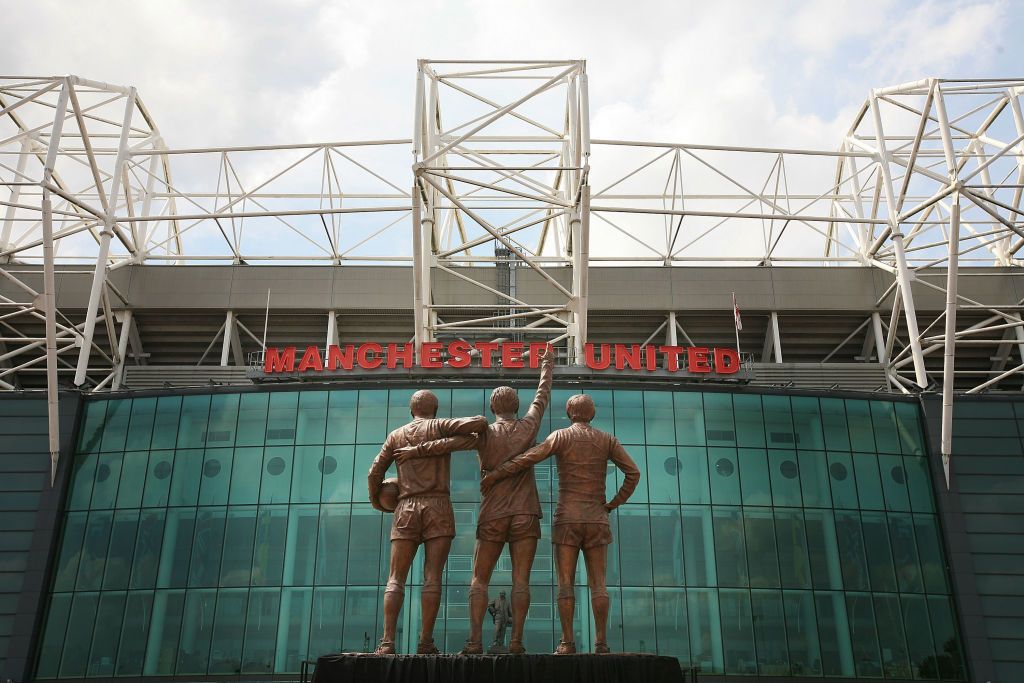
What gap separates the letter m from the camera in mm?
35844

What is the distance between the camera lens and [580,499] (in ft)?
52.4

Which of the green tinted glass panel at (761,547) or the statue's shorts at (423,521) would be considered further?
the green tinted glass panel at (761,547)

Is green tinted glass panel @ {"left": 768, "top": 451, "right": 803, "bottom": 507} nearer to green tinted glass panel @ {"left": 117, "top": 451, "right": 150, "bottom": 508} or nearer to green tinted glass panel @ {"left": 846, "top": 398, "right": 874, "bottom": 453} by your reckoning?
green tinted glass panel @ {"left": 846, "top": 398, "right": 874, "bottom": 453}

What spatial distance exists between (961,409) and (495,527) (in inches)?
960

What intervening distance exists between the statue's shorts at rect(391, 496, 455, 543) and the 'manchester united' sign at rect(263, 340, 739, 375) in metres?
19.6

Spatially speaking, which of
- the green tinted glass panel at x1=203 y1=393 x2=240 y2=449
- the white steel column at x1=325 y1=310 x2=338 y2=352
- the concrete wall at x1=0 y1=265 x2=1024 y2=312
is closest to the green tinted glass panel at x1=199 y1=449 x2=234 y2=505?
the green tinted glass panel at x1=203 y1=393 x2=240 y2=449

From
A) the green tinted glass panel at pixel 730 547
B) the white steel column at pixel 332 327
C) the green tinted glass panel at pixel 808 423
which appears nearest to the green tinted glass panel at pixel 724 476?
the green tinted glass panel at pixel 730 547

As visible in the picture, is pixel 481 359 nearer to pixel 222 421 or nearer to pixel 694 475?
pixel 694 475

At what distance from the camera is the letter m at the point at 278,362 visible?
3584 centimetres

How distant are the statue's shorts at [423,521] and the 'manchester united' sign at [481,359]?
19574 millimetres

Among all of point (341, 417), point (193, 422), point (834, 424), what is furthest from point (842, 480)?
point (193, 422)

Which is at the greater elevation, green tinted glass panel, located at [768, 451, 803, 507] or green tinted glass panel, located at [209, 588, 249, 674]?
green tinted glass panel, located at [768, 451, 803, 507]

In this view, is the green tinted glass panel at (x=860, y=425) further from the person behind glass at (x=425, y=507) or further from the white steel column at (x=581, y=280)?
the person behind glass at (x=425, y=507)

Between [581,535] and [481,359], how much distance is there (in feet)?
70.6
